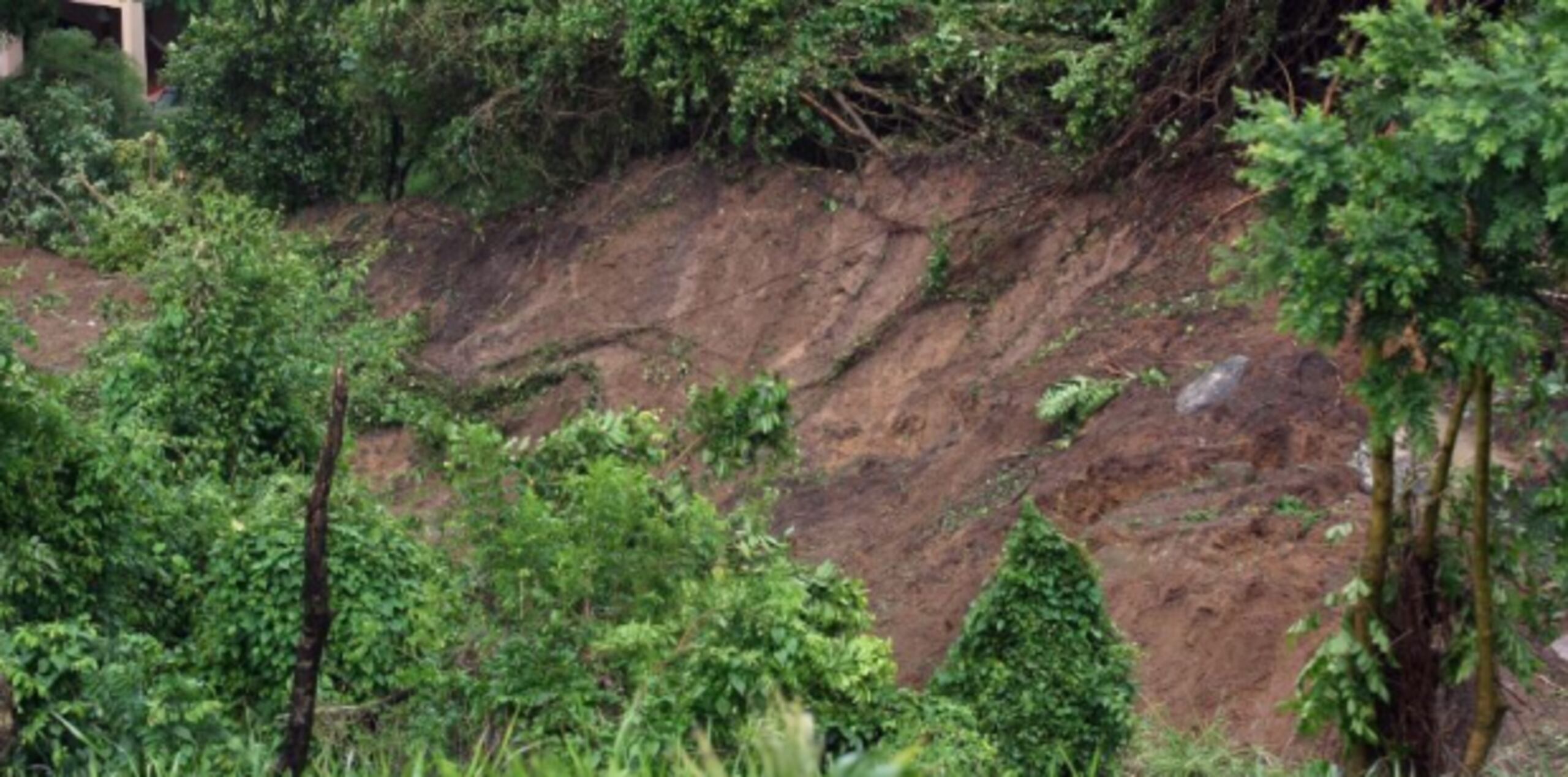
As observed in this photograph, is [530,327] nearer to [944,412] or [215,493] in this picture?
[944,412]

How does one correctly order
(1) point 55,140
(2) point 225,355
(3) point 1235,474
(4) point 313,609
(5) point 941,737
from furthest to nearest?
(1) point 55,140, (3) point 1235,474, (2) point 225,355, (5) point 941,737, (4) point 313,609

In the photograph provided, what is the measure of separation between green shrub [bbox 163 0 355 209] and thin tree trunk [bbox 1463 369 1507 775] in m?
16.5

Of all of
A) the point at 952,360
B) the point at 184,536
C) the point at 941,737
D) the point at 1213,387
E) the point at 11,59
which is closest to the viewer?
the point at 941,737

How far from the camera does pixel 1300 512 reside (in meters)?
12.0

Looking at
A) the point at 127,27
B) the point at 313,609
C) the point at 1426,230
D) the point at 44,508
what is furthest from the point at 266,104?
the point at 1426,230

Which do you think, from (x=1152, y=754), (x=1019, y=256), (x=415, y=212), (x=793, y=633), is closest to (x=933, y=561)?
(x=1019, y=256)

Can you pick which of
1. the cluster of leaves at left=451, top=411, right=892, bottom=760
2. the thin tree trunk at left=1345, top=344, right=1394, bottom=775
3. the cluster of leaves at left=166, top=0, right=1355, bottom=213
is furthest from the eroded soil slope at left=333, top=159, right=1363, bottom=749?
the cluster of leaves at left=451, top=411, right=892, bottom=760

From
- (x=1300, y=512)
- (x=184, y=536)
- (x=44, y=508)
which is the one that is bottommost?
(x=1300, y=512)

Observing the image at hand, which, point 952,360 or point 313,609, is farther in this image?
point 952,360

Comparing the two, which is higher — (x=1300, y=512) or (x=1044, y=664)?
(x=1044, y=664)

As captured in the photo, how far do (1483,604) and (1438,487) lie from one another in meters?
0.42

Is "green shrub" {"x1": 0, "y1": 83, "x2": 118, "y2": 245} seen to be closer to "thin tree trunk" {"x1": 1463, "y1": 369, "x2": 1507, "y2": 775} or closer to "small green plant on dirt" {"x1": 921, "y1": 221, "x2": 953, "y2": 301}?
"small green plant on dirt" {"x1": 921, "y1": 221, "x2": 953, "y2": 301}

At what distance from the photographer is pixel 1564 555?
730 cm

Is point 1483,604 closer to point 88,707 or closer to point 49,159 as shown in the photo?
point 88,707
